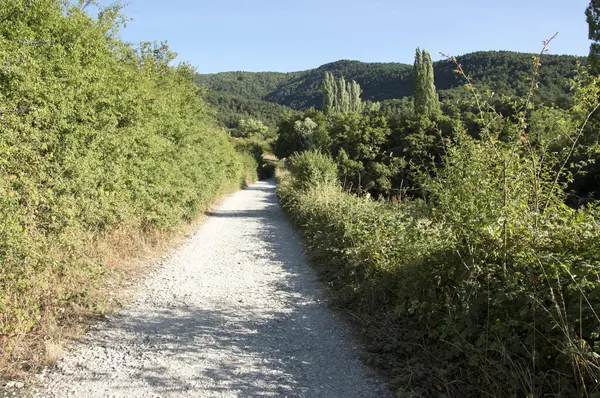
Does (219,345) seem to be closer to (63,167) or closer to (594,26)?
(63,167)

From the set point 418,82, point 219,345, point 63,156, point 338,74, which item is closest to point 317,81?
point 338,74

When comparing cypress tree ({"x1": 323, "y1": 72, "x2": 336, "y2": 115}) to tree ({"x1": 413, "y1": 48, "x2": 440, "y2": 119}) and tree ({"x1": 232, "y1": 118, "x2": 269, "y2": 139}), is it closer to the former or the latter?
tree ({"x1": 413, "y1": 48, "x2": 440, "y2": 119})

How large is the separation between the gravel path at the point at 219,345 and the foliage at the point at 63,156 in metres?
0.70

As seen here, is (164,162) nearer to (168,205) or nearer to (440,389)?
(168,205)

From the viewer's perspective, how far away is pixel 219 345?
4.23 m

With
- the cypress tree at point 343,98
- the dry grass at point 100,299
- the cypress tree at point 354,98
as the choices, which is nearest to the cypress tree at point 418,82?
the cypress tree at point 343,98

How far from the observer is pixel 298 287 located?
21.3 feet

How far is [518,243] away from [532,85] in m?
1.40

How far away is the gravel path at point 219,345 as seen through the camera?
342cm

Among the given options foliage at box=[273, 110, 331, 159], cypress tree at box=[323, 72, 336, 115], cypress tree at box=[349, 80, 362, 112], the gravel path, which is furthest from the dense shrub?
cypress tree at box=[349, 80, 362, 112]

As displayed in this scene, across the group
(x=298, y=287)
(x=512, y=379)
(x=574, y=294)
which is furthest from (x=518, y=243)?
(x=298, y=287)

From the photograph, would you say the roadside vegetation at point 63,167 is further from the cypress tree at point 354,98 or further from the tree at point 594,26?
the cypress tree at point 354,98

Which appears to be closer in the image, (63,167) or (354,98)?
(63,167)

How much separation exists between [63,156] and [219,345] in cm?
321
